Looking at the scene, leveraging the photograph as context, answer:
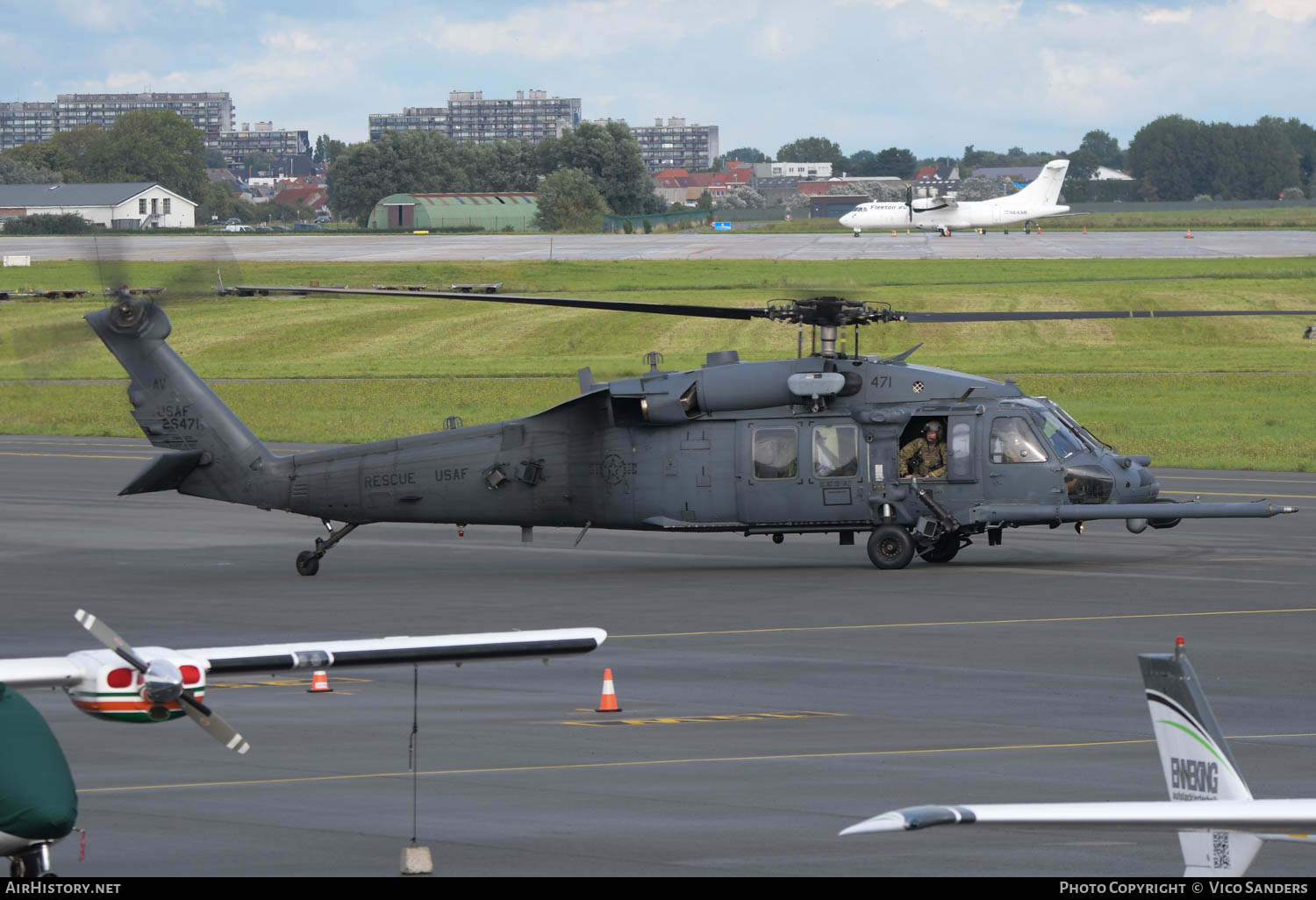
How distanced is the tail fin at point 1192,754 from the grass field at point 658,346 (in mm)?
31972

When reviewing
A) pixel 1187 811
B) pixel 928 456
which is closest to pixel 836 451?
pixel 928 456

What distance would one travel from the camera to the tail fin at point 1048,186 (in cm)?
12406

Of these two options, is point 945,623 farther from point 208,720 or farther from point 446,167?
point 446,167

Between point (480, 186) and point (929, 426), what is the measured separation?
507 ft

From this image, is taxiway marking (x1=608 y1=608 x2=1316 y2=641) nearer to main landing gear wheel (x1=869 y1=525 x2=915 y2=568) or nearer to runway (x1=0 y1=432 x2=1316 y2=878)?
runway (x1=0 y1=432 x2=1316 y2=878)

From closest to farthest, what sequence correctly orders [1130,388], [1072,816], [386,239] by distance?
[1072,816] → [1130,388] → [386,239]

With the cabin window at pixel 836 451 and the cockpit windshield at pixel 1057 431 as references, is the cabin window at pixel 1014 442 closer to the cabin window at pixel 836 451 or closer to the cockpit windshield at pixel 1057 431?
the cockpit windshield at pixel 1057 431

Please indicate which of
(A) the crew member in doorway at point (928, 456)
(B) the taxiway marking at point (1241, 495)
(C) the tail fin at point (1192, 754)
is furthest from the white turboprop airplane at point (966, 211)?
(C) the tail fin at point (1192, 754)

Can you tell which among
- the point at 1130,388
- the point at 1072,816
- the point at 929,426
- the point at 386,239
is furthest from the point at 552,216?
the point at 1072,816

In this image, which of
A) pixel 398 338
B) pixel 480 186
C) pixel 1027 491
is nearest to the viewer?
pixel 1027 491

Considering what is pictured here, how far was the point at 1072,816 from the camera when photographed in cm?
643

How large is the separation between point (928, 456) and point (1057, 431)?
5.87 feet
